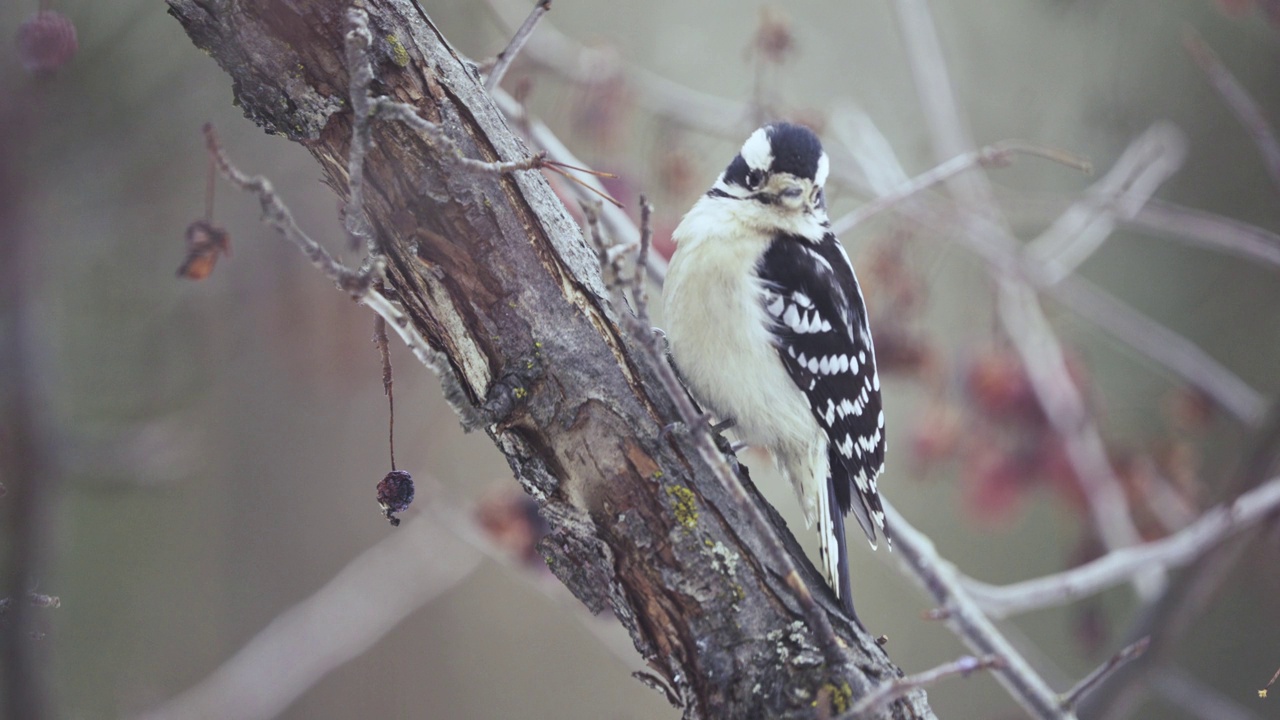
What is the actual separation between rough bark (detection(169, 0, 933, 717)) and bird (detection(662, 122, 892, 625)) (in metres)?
0.68

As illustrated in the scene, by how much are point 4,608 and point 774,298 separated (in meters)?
1.57

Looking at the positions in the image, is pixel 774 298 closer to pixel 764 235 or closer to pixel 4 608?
pixel 764 235

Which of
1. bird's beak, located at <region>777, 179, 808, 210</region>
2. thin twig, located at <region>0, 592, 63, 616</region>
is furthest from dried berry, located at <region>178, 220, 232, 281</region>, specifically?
bird's beak, located at <region>777, 179, 808, 210</region>

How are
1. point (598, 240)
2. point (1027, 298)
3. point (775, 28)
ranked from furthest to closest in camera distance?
1. point (1027, 298)
2. point (775, 28)
3. point (598, 240)

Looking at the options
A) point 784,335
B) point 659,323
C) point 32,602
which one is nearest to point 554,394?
point 32,602

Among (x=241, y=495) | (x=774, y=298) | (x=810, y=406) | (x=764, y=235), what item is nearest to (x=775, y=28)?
(x=764, y=235)

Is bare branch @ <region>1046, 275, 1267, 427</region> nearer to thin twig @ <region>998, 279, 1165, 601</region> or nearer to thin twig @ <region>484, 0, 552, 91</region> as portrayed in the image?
thin twig @ <region>998, 279, 1165, 601</region>

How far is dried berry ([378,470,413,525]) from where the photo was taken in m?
1.48

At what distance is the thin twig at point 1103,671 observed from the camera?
4.28 feet

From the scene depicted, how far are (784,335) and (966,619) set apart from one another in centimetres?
75

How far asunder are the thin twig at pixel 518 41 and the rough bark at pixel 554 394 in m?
0.18

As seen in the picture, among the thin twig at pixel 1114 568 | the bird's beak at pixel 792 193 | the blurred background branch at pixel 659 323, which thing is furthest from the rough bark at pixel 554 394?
the bird's beak at pixel 792 193

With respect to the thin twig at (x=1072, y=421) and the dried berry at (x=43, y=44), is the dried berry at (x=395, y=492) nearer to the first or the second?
the dried berry at (x=43, y=44)

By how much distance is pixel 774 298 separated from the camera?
7.11 ft
